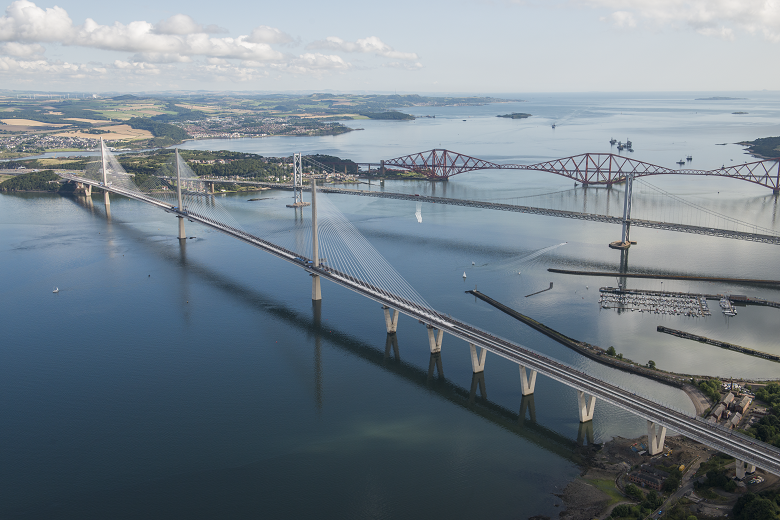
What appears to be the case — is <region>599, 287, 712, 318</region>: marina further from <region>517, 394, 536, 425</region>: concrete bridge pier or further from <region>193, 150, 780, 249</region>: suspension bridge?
<region>517, 394, 536, 425</region>: concrete bridge pier

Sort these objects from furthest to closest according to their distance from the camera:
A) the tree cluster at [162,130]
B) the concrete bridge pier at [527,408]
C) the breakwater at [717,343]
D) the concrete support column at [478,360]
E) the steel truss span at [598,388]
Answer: the tree cluster at [162,130] < the breakwater at [717,343] < the concrete support column at [478,360] < the concrete bridge pier at [527,408] < the steel truss span at [598,388]

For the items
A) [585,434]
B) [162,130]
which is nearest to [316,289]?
[585,434]

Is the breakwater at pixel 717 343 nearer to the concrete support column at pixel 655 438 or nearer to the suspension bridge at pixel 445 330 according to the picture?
the suspension bridge at pixel 445 330

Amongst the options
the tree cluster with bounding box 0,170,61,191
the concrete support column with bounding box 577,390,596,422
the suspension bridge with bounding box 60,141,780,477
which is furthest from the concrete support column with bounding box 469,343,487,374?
the tree cluster with bounding box 0,170,61,191

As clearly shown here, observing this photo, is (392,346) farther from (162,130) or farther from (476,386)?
(162,130)

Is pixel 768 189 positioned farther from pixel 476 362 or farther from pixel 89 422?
pixel 89 422

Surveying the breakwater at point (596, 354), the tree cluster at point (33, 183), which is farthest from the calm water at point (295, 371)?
the tree cluster at point (33, 183)
